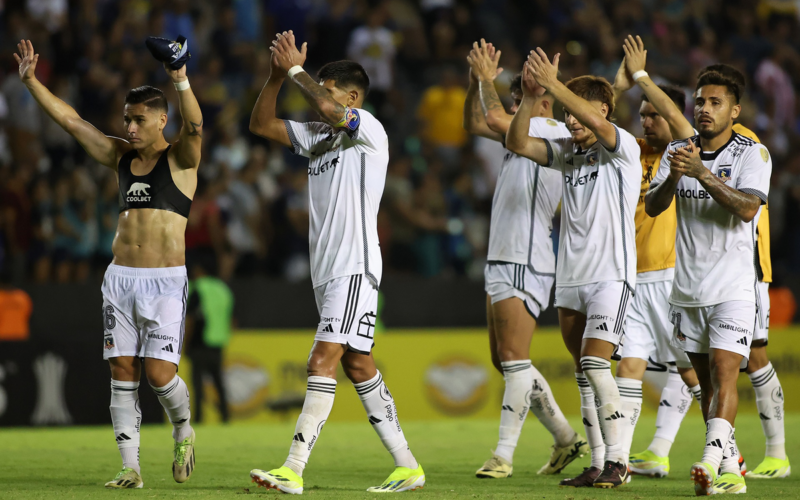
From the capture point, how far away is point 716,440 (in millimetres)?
6176

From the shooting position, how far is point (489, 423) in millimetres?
12781

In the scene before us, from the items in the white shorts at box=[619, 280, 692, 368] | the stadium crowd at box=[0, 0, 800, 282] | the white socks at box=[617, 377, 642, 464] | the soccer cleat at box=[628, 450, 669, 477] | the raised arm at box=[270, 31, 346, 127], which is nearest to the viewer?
the raised arm at box=[270, 31, 346, 127]

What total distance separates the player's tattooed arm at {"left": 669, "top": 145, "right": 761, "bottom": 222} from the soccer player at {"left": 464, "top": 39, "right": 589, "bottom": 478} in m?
1.60

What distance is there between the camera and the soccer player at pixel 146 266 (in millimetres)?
6809

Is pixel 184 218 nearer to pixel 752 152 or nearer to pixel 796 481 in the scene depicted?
pixel 752 152

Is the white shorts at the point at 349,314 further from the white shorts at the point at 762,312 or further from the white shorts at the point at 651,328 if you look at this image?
the white shorts at the point at 762,312

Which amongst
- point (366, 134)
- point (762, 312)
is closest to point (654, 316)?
point (762, 312)

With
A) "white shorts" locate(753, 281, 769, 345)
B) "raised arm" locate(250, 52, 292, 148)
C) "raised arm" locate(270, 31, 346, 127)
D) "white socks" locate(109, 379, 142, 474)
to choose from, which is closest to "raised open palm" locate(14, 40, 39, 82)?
"raised arm" locate(250, 52, 292, 148)

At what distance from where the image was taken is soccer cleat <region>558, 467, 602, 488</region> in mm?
6879

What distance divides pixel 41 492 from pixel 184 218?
6.78ft

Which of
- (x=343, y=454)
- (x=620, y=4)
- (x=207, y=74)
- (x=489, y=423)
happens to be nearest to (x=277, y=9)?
(x=207, y=74)

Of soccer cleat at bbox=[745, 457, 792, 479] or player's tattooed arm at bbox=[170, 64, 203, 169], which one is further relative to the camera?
soccer cleat at bbox=[745, 457, 792, 479]

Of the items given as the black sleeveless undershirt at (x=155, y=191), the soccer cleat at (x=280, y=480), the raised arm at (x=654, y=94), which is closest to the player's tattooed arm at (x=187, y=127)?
the black sleeveless undershirt at (x=155, y=191)

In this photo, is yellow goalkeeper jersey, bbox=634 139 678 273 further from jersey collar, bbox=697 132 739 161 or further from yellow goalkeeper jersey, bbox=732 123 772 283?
jersey collar, bbox=697 132 739 161
